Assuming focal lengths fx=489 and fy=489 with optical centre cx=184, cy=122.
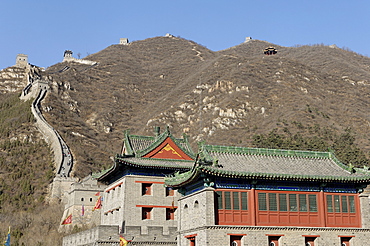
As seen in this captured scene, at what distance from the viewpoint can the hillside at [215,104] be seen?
103 metres

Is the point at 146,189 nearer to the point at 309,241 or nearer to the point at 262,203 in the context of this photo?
the point at 262,203

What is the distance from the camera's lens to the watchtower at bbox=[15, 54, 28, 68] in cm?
17188

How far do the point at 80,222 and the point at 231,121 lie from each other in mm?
56362

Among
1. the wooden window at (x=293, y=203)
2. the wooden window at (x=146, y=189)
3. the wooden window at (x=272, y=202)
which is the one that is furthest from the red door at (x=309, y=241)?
the wooden window at (x=146, y=189)

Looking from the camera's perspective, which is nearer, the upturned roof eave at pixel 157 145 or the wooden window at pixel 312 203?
the wooden window at pixel 312 203

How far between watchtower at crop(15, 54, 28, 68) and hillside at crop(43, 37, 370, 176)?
52.0 feet

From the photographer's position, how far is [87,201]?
62844 mm

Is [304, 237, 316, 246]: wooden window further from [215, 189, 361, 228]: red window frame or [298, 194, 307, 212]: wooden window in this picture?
[298, 194, 307, 212]: wooden window

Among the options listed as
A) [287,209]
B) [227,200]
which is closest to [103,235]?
[227,200]

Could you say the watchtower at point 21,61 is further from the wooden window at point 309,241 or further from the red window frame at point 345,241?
the red window frame at point 345,241

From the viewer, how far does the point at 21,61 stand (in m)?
176

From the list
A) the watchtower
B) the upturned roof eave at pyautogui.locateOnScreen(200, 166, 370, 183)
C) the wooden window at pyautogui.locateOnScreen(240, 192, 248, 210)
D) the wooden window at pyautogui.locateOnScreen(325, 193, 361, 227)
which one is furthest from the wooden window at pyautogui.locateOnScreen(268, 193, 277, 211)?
the watchtower

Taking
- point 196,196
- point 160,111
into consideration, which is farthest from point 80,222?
point 160,111

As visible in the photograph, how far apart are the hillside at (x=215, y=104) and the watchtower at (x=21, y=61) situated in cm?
1585
